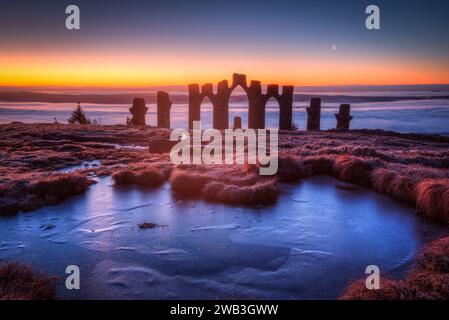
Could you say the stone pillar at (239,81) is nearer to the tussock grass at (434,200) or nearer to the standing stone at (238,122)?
the standing stone at (238,122)

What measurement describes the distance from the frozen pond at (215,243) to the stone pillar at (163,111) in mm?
26249

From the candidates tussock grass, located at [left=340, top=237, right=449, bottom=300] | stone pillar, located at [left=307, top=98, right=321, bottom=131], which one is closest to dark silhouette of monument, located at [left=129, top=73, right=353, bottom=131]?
stone pillar, located at [left=307, top=98, right=321, bottom=131]

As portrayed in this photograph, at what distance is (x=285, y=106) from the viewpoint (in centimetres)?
3628

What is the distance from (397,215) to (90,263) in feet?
25.5

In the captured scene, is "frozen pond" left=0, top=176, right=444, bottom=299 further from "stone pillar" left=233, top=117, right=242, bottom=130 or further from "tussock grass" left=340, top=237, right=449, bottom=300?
"stone pillar" left=233, top=117, right=242, bottom=130

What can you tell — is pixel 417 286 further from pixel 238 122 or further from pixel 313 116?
pixel 313 116

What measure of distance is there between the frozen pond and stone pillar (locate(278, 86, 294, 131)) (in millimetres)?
25184

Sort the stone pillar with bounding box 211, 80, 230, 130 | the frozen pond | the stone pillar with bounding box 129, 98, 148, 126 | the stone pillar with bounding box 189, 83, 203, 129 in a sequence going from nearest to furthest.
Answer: the frozen pond → the stone pillar with bounding box 211, 80, 230, 130 → the stone pillar with bounding box 189, 83, 203, 129 → the stone pillar with bounding box 129, 98, 148, 126

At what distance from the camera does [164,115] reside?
124 ft

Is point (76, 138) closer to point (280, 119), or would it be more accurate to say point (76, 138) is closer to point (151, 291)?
point (280, 119)

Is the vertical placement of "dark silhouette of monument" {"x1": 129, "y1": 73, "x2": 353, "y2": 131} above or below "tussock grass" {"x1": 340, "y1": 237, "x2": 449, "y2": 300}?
above

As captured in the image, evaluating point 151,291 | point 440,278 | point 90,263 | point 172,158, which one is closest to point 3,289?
point 90,263

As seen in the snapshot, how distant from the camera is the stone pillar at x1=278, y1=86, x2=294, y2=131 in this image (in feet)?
118

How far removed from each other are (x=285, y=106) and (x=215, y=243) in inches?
1173
